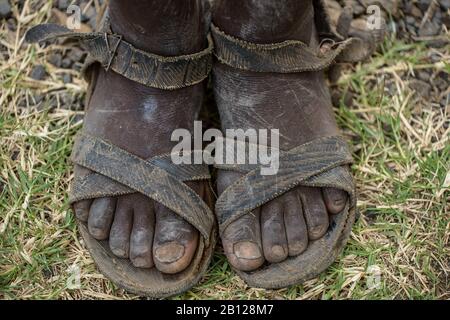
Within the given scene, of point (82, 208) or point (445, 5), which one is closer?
point (82, 208)

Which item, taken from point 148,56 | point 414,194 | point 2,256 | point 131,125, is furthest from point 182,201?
point 414,194

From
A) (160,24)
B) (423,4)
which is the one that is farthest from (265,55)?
(423,4)

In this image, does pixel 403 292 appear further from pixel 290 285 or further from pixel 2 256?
pixel 2 256

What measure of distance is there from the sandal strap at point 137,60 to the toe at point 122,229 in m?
0.28

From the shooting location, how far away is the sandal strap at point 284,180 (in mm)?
1410

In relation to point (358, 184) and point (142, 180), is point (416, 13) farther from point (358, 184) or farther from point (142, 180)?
point (142, 180)

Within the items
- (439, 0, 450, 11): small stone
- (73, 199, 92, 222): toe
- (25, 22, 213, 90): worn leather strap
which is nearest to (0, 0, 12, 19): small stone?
(25, 22, 213, 90): worn leather strap

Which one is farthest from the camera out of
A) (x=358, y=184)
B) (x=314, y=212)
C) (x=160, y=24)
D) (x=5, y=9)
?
(x=5, y=9)

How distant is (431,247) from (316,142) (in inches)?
15.0

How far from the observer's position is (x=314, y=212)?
1.43 meters

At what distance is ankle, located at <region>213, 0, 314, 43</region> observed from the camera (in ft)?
4.41

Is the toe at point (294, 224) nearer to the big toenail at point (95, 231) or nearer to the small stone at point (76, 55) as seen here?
the big toenail at point (95, 231)

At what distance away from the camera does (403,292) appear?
4.71 ft

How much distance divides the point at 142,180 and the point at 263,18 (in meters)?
0.45
